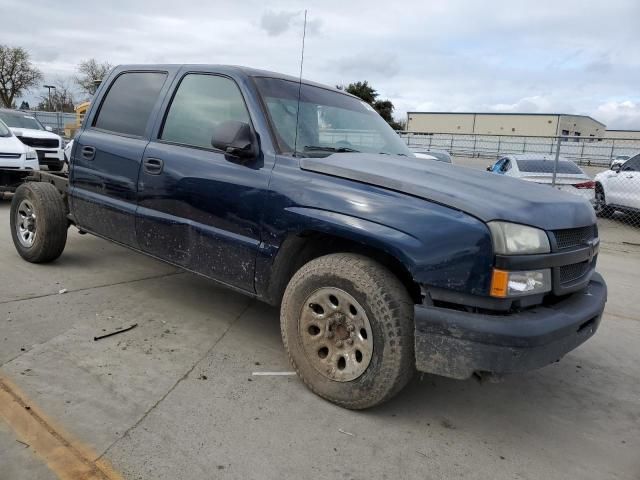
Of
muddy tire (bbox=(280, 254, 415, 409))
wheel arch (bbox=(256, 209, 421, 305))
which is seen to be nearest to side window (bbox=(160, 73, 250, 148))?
wheel arch (bbox=(256, 209, 421, 305))

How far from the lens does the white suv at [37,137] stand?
40.0 feet

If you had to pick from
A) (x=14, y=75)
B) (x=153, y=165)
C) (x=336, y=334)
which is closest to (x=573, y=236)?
(x=336, y=334)

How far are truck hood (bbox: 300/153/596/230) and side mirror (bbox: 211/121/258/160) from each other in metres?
0.36

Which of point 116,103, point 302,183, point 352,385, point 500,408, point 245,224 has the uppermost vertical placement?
point 116,103

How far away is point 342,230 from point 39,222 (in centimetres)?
352

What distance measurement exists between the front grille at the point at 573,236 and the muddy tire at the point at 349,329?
2.84ft

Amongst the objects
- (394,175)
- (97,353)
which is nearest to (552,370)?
(394,175)

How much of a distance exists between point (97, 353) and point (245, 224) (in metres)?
1.30

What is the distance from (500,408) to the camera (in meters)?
3.22

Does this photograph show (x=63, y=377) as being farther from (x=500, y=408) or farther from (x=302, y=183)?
(x=500, y=408)

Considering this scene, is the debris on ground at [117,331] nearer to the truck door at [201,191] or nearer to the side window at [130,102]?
the truck door at [201,191]

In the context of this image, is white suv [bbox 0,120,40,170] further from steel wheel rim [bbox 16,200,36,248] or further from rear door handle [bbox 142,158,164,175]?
rear door handle [bbox 142,158,164,175]

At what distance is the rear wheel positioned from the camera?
479 inches

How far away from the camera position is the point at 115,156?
165 inches
